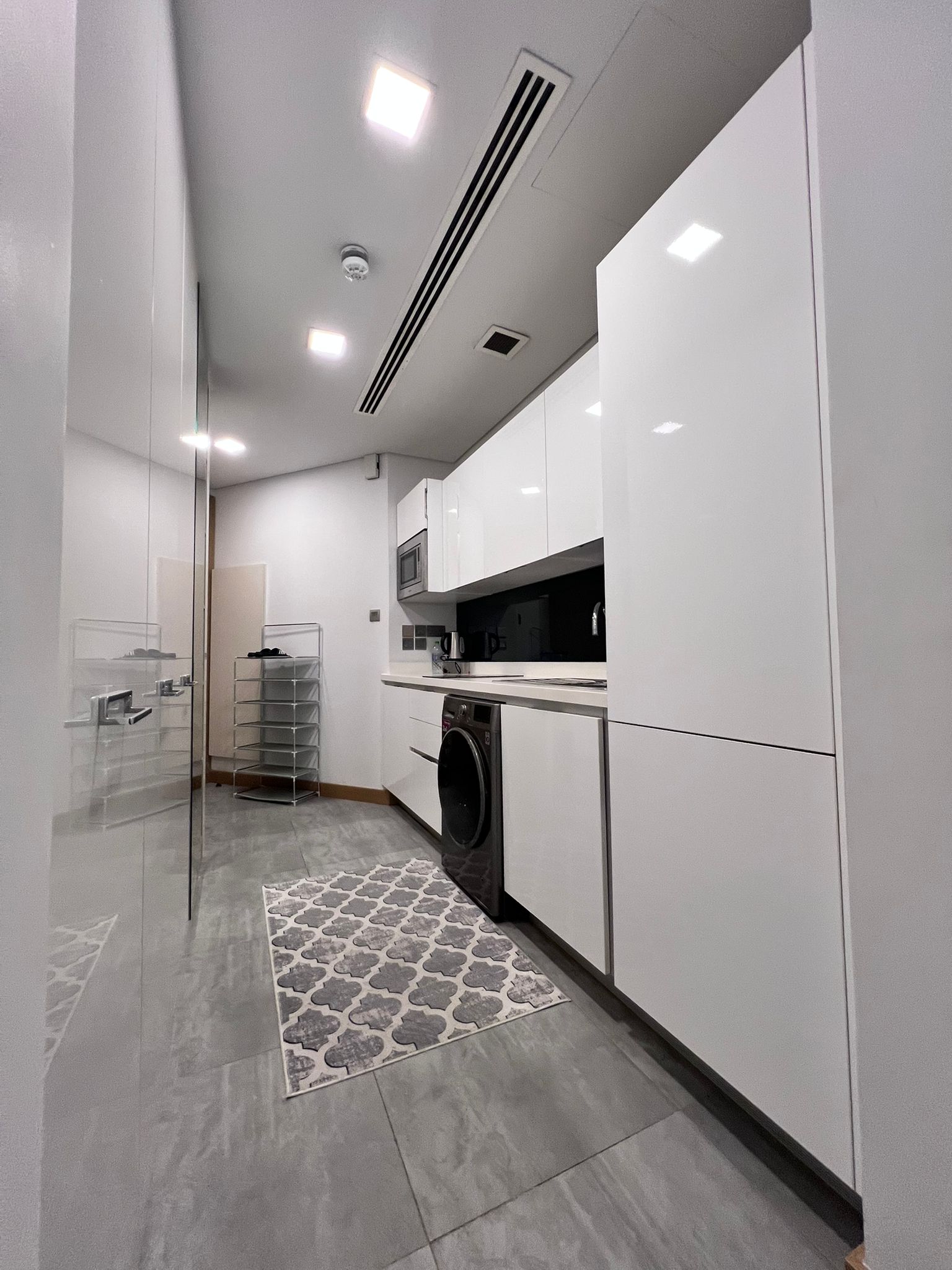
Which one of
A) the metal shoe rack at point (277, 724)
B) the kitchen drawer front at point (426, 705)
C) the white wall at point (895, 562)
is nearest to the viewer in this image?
the white wall at point (895, 562)

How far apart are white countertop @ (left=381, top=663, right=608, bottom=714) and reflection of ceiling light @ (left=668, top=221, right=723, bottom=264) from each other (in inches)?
42.5

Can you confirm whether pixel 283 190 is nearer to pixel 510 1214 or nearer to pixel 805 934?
pixel 805 934

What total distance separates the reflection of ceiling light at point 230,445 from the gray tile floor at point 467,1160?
133 inches

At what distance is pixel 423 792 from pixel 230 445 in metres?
2.88

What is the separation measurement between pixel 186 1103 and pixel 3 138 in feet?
5.70

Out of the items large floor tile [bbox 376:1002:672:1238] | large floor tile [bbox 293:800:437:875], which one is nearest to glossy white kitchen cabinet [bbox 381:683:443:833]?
large floor tile [bbox 293:800:437:875]

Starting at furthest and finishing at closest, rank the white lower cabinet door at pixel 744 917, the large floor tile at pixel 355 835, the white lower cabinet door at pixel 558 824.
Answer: the large floor tile at pixel 355 835 → the white lower cabinet door at pixel 558 824 → the white lower cabinet door at pixel 744 917

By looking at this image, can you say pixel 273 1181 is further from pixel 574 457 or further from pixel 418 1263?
pixel 574 457

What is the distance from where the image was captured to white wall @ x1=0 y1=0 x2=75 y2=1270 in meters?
0.32

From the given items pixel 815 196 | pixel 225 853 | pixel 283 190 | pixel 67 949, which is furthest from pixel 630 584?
pixel 225 853

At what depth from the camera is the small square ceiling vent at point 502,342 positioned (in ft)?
8.36

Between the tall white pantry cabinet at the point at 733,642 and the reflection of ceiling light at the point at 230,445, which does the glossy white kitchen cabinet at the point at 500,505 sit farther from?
the reflection of ceiling light at the point at 230,445

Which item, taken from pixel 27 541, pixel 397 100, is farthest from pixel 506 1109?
pixel 397 100

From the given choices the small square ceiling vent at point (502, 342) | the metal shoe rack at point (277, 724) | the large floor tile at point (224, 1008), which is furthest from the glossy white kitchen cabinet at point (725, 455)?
the metal shoe rack at point (277, 724)
